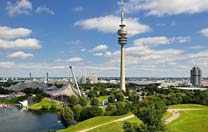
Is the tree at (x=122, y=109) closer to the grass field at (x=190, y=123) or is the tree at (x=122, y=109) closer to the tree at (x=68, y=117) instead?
the tree at (x=68, y=117)

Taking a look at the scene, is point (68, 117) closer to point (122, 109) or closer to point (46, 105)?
point (122, 109)

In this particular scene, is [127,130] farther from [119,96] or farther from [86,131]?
[119,96]

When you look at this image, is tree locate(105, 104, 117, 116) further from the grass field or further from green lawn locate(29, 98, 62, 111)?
green lawn locate(29, 98, 62, 111)

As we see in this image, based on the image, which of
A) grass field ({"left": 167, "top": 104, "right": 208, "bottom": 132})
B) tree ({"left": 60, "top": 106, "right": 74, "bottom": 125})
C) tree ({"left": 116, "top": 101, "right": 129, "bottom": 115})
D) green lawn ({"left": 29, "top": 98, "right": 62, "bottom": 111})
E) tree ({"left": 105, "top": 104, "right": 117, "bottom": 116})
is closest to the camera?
grass field ({"left": 167, "top": 104, "right": 208, "bottom": 132})

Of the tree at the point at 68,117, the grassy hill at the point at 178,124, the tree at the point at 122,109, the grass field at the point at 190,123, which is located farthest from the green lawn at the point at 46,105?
the grass field at the point at 190,123

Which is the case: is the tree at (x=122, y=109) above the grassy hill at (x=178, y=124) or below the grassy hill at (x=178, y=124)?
above

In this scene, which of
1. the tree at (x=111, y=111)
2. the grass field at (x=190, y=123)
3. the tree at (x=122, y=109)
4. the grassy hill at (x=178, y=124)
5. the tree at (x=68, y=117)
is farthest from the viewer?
the tree at (x=111, y=111)

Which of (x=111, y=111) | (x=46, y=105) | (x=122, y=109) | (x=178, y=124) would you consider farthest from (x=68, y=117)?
(x=46, y=105)

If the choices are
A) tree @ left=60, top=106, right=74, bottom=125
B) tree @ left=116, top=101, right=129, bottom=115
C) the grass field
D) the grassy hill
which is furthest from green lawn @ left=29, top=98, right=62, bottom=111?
the grass field
